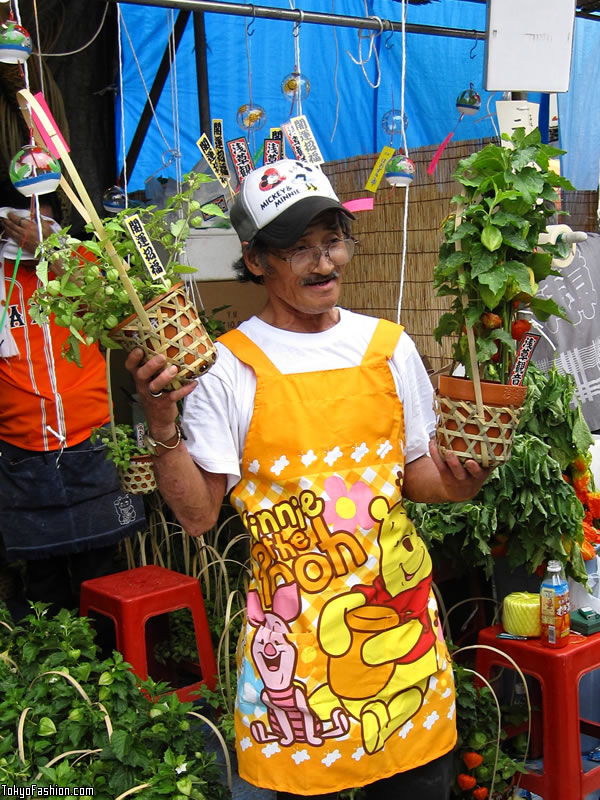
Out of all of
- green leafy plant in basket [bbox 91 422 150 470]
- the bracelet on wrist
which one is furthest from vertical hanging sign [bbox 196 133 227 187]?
the bracelet on wrist

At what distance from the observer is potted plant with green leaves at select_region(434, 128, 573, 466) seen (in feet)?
4.84

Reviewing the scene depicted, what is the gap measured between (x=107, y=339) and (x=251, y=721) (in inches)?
30.8

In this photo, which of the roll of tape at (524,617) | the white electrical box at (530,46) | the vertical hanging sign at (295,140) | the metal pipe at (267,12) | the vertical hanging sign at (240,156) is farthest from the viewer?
the metal pipe at (267,12)

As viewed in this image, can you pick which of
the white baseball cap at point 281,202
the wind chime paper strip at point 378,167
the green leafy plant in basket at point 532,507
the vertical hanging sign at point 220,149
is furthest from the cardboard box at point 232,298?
the white baseball cap at point 281,202

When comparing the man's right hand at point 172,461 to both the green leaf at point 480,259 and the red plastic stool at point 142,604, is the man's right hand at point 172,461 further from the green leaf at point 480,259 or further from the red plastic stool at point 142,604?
the red plastic stool at point 142,604

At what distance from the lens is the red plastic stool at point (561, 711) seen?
2.33 m

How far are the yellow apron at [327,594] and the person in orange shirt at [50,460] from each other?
179cm

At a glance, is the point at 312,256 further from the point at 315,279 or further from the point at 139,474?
the point at 139,474

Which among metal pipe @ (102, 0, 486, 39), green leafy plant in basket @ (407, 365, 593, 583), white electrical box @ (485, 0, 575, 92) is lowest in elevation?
green leafy plant in basket @ (407, 365, 593, 583)

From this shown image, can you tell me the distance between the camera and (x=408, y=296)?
419 centimetres

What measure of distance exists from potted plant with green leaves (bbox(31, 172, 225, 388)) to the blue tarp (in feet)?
10.8

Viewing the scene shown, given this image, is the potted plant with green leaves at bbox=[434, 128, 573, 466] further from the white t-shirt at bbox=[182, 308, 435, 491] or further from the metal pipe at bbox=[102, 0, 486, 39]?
the metal pipe at bbox=[102, 0, 486, 39]

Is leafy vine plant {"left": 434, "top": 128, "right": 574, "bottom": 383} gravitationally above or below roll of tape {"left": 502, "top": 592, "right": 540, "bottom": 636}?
above

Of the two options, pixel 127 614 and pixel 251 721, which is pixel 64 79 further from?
pixel 251 721
